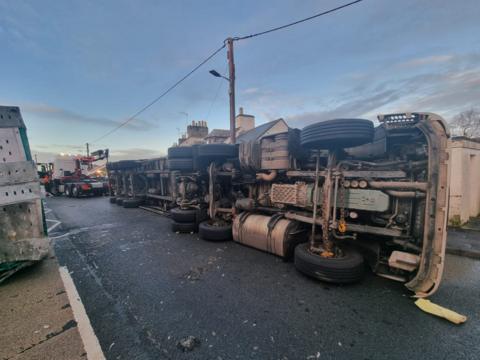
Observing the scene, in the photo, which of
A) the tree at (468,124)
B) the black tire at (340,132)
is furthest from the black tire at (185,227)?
the tree at (468,124)

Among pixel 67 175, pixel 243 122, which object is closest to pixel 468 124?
pixel 243 122

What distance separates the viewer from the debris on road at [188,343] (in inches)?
70.3

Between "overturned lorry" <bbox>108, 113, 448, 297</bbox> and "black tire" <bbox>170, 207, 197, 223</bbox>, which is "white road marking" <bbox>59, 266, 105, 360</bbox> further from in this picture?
"black tire" <bbox>170, 207, 197, 223</bbox>

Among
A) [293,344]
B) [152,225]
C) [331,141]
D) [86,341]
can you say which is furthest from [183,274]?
[152,225]

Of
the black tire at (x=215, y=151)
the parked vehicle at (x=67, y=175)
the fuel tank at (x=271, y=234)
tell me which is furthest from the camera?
the parked vehicle at (x=67, y=175)

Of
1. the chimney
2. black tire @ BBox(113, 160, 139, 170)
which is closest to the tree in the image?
the chimney

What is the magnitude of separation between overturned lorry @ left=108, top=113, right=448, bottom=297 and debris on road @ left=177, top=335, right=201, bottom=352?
1.67 metres

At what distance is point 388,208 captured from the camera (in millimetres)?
2816

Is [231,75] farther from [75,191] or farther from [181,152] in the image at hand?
[75,191]

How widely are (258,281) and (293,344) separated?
43.0 inches

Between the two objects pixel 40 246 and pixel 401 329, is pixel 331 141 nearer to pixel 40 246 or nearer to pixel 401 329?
pixel 401 329

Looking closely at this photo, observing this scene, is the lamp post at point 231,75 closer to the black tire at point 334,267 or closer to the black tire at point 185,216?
the black tire at point 185,216

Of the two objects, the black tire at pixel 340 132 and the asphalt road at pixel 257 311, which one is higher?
the black tire at pixel 340 132

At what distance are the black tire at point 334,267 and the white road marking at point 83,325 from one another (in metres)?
2.38
